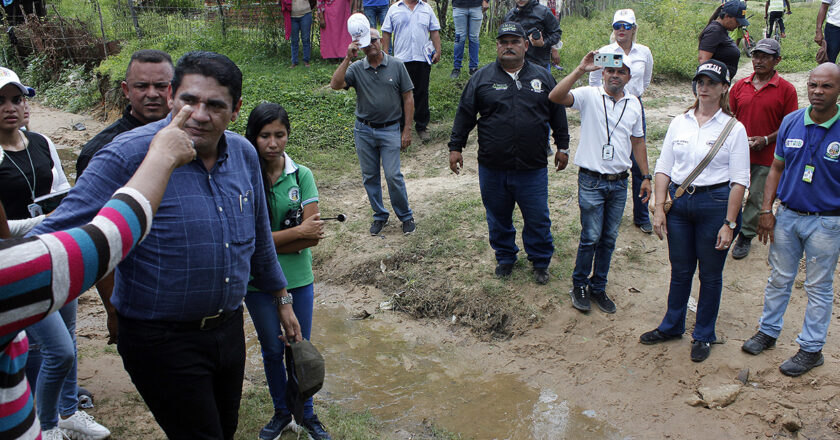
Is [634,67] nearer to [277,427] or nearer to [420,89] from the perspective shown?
[420,89]

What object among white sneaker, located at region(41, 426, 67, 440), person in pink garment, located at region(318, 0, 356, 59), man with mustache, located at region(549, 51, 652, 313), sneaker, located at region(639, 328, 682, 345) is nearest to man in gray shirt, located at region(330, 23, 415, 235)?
man with mustache, located at region(549, 51, 652, 313)

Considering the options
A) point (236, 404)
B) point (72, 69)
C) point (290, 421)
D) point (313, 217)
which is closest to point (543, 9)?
point (313, 217)

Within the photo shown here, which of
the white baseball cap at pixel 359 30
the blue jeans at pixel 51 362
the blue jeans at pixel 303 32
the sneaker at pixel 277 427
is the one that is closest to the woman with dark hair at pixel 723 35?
the white baseball cap at pixel 359 30

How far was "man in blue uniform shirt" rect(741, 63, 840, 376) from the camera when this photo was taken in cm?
408

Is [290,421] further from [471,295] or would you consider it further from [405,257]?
[405,257]

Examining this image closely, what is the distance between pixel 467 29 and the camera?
10422 millimetres

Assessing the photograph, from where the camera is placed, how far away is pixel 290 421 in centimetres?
381

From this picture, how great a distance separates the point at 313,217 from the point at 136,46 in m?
13.5

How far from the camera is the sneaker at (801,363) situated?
430cm

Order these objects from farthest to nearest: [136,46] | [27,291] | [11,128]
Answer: [136,46] → [11,128] → [27,291]

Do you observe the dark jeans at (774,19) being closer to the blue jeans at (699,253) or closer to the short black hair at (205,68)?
the blue jeans at (699,253)

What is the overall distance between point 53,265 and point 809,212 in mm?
4440

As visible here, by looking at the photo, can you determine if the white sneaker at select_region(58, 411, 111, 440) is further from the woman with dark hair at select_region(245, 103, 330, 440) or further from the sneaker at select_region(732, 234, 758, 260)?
the sneaker at select_region(732, 234, 758, 260)

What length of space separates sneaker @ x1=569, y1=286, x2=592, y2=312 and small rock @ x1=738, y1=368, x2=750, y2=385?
1275 millimetres
